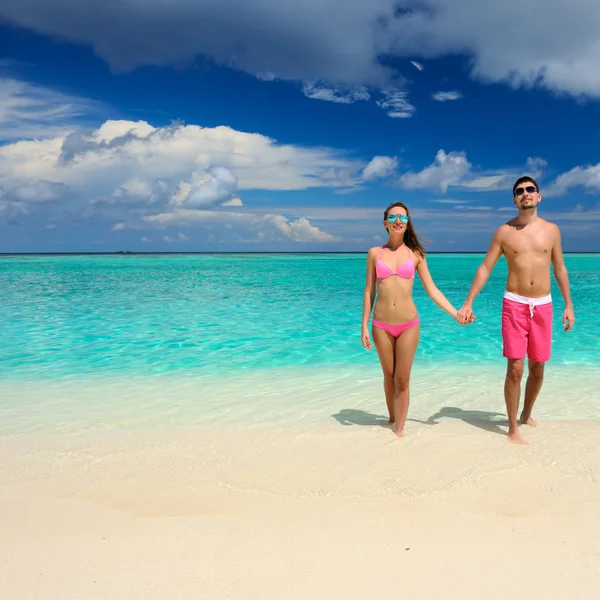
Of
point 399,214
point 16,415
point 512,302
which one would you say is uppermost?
point 399,214

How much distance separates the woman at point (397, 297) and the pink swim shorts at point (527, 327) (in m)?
0.42

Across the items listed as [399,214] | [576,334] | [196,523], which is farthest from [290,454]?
[576,334]

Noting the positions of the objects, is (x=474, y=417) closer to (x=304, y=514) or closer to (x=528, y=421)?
(x=528, y=421)

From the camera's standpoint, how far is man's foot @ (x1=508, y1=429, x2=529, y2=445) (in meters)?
4.18

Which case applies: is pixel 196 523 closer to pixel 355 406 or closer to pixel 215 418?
pixel 215 418

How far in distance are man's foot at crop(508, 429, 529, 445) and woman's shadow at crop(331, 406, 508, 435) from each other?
0.18 m

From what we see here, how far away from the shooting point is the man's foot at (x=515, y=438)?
4.18 metres

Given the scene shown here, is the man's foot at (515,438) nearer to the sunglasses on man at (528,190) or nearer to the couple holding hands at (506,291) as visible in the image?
the couple holding hands at (506,291)

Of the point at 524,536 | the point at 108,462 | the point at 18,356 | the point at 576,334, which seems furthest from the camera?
the point at 576,334

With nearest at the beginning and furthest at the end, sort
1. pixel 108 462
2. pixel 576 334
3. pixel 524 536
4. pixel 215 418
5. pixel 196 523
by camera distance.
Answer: pixel 524 536 < pixel 196 523 < pixel 108 462 < pixel 215 418 < pixel 576 334

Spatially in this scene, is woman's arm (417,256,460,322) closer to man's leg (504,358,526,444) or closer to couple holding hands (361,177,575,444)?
couple holding hands (361,177,575,444)

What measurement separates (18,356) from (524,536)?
860 cm

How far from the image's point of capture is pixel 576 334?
10.8m

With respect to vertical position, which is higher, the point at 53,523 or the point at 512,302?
the point at 512,302
